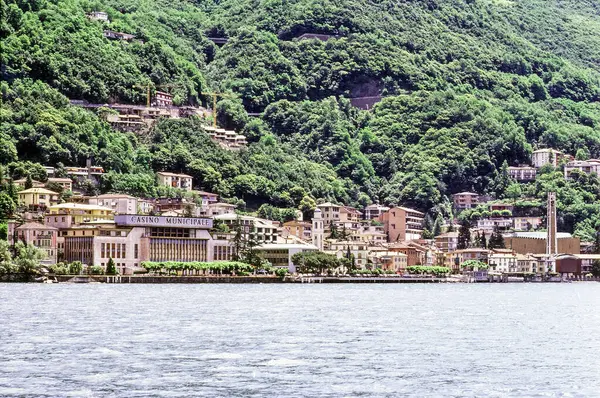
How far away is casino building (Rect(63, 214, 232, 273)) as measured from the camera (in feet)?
493

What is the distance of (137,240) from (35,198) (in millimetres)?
14667

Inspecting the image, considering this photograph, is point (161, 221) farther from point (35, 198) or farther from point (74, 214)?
point (35, 198)

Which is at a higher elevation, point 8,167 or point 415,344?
point 8,167

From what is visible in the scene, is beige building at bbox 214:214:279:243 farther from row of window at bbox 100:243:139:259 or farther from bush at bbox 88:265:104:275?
bush at bbox 88:265:104:275

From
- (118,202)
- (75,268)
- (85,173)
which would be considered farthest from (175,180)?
(75,268)

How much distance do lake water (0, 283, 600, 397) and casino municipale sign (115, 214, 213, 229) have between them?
5703 cm

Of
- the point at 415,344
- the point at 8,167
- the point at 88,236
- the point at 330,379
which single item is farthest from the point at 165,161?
the point at 330,379

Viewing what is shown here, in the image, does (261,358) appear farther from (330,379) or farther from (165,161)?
(165,161)

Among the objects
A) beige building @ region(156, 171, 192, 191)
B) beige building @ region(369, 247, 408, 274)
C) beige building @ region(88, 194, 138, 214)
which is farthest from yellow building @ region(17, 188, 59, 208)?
beige building @ region(369, 247, 408, 274)

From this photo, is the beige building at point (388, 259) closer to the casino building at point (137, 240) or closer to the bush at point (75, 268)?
the casino building at point (137, 240)

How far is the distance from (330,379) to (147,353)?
9.59 meters

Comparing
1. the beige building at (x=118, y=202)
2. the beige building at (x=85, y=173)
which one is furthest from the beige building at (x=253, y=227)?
the beige building at (x=85, y=173)

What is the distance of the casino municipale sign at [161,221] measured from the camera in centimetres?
15262

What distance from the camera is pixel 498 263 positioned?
200 meters
